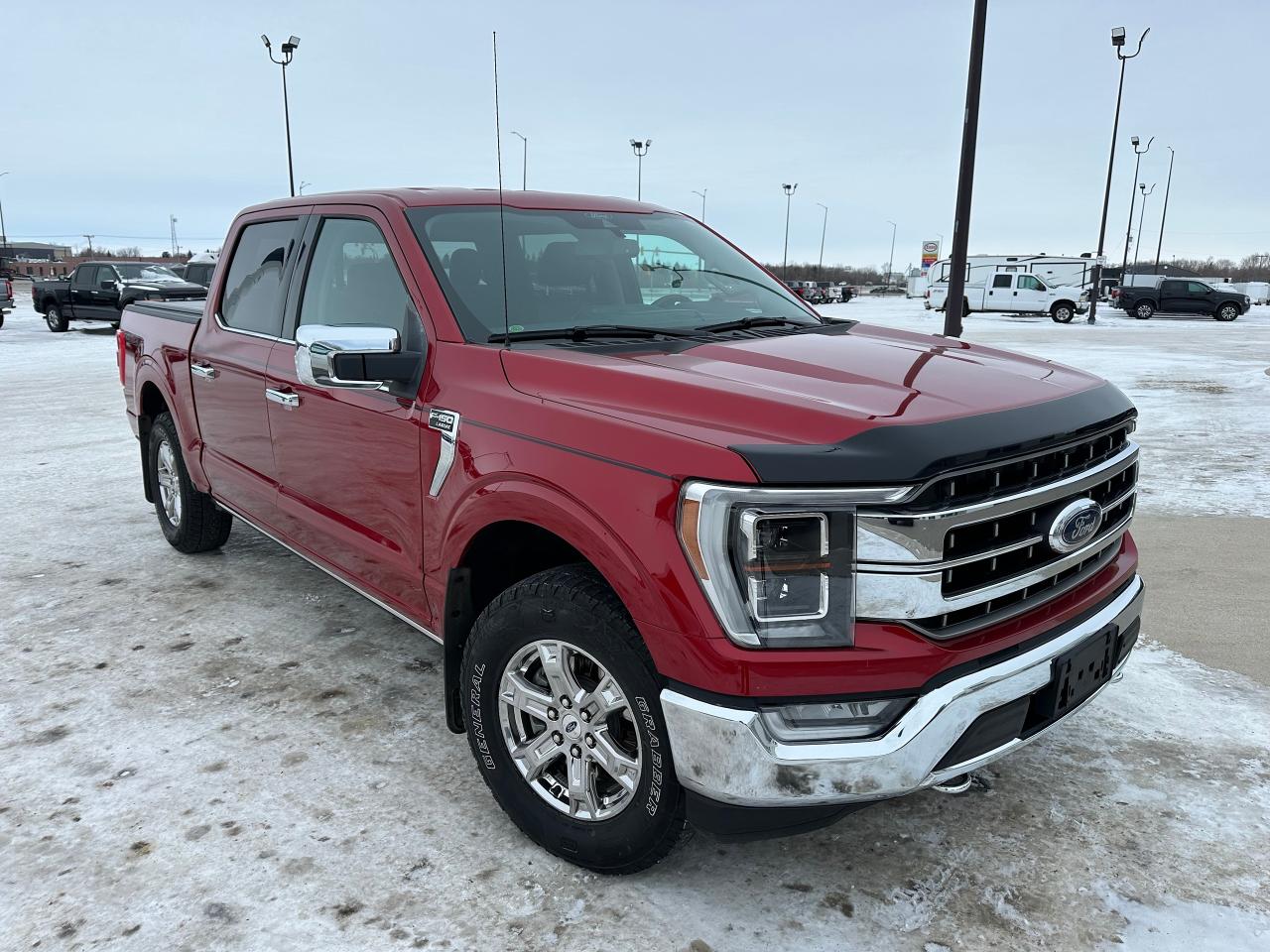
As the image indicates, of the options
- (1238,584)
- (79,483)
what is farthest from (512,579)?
(79,483)

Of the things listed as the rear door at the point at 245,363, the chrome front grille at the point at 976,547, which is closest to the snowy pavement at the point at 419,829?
the rear door at the point at 245,363

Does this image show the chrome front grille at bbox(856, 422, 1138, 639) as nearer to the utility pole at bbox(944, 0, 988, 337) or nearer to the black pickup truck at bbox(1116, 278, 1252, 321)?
the utility pole at bbox(944, 0, 988, 337)

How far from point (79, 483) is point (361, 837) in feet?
18.6

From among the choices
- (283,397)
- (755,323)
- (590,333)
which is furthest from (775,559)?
(283,397)

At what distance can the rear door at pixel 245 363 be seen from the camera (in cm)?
407

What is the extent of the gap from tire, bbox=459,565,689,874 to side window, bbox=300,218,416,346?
3.57ft

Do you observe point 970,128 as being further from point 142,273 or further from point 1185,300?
point 1185,300

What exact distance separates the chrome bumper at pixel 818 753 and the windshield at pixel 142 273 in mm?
23280

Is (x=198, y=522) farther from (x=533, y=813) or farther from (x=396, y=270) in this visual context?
(x=533, y=813)

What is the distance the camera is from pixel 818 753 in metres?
2.06

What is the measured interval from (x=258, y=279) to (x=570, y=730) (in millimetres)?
2865

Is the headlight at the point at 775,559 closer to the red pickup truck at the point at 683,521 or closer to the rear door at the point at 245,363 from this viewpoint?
the red pickup truck at the point at 683,521

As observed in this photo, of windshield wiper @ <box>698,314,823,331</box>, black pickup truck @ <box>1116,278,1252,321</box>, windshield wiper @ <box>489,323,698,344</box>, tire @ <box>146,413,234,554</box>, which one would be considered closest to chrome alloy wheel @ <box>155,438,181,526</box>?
tire @ <box>146,413,234,554</box>

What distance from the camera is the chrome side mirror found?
2.76 m
